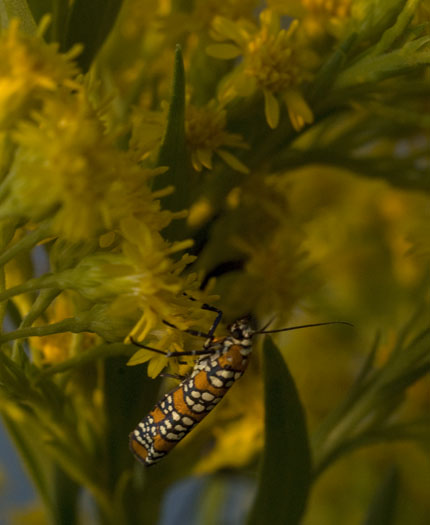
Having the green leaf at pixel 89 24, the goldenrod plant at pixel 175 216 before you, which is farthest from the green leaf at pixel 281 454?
the green leaf at pixel 89 24

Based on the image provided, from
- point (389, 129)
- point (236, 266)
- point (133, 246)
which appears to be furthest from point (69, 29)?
point (389, 129)

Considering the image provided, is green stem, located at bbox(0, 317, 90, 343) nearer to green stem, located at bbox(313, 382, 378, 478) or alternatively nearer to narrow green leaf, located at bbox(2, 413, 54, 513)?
narrow green leaf, located at bbox(2, 413, 54, 513)

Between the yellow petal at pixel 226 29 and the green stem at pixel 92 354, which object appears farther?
the yellow petal at pixel 226 29

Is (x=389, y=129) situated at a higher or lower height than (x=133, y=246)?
lower

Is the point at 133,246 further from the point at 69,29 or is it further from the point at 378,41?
the point at 378,41

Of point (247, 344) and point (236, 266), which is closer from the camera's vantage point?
point (247, 344)

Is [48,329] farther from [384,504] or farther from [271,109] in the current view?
[384,504]

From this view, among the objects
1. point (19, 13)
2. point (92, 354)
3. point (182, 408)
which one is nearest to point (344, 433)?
point (182, 408)

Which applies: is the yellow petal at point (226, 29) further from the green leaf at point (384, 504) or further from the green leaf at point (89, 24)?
the green leaf at point (384, 504)
